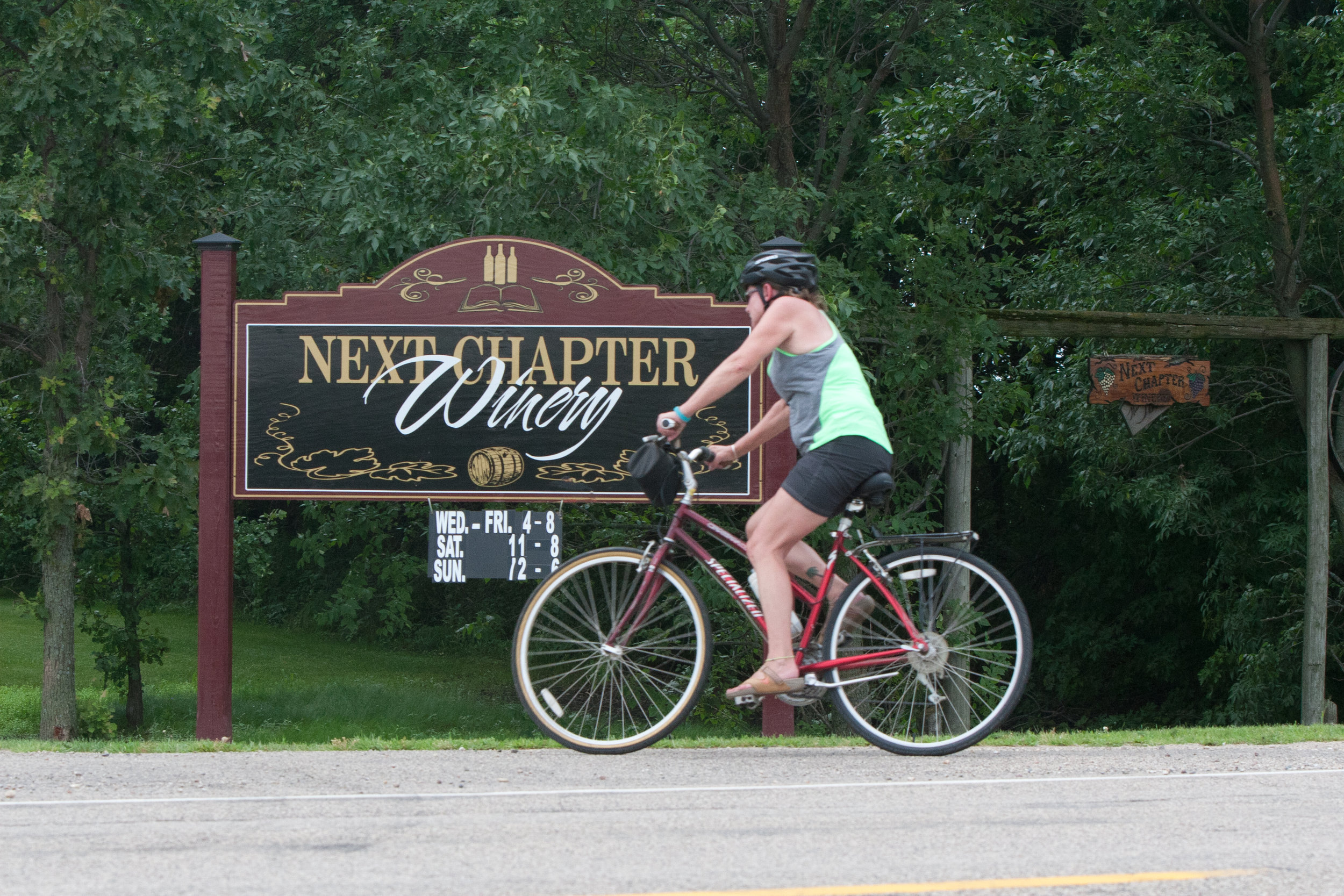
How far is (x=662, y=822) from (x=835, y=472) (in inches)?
62.3

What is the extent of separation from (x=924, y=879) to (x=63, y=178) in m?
9.44

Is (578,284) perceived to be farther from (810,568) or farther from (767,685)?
(767,685)

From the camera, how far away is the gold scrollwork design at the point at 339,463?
7.86 meters

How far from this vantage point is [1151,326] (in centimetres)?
1099

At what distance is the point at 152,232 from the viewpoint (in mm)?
11719

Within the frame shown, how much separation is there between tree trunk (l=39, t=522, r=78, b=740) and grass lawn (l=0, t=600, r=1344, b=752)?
0.70 metres

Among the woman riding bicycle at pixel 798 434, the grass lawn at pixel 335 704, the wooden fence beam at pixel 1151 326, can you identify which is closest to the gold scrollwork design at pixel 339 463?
the grass lawn at pixel 335 704

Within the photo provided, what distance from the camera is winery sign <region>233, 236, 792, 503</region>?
7883mm

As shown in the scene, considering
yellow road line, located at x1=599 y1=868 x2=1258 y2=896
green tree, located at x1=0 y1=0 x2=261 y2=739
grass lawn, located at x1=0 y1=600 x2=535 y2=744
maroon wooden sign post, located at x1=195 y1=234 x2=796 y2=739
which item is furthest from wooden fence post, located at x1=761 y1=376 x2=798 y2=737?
grass lawn, located at x1=0 y1=600 x2=535 y2=744

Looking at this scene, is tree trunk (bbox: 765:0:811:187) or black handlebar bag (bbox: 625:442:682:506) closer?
black handlebar bag (bbox: 625:442:682:506)

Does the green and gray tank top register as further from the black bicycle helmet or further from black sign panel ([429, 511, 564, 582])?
black sign panel ([429, 511, 564, 582])

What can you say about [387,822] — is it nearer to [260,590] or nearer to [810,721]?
[810,721]

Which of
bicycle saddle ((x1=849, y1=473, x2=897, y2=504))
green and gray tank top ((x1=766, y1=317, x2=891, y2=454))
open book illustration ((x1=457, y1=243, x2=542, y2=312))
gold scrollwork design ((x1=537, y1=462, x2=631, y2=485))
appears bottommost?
bicycle saddle ((x1=849, y1=473, x2=897, y2=504))

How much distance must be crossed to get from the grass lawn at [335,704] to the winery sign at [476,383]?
1658 millimetres
